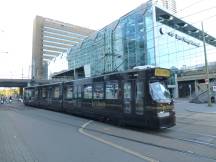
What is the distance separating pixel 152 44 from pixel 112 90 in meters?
36.5

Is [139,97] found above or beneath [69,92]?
beneath

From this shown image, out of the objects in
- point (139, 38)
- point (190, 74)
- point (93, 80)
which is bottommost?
point (93, 80)

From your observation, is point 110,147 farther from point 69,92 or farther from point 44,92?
point 44,92

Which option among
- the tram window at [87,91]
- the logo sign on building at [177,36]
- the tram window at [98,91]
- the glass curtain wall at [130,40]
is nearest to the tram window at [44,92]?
the tram window at [87,91]

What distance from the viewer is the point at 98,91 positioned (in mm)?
16672

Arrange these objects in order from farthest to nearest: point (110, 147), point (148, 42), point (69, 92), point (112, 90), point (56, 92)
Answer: point (148, 42)
point (56, 92)
point (69, 92)
point (112, 90)
point (110, 147)

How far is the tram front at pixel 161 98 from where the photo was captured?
11.9m

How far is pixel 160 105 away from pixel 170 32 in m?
45.8

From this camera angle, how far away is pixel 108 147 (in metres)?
8.88

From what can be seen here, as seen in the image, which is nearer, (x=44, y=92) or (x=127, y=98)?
(x=127, y=98)

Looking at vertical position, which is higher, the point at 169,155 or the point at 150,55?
Result: the point at 150,55

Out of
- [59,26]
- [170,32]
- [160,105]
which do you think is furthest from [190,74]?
[59,26]

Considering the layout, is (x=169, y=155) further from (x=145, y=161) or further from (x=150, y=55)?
(x=150, y=55)

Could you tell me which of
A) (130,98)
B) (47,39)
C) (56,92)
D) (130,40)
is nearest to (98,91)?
(130,98)
